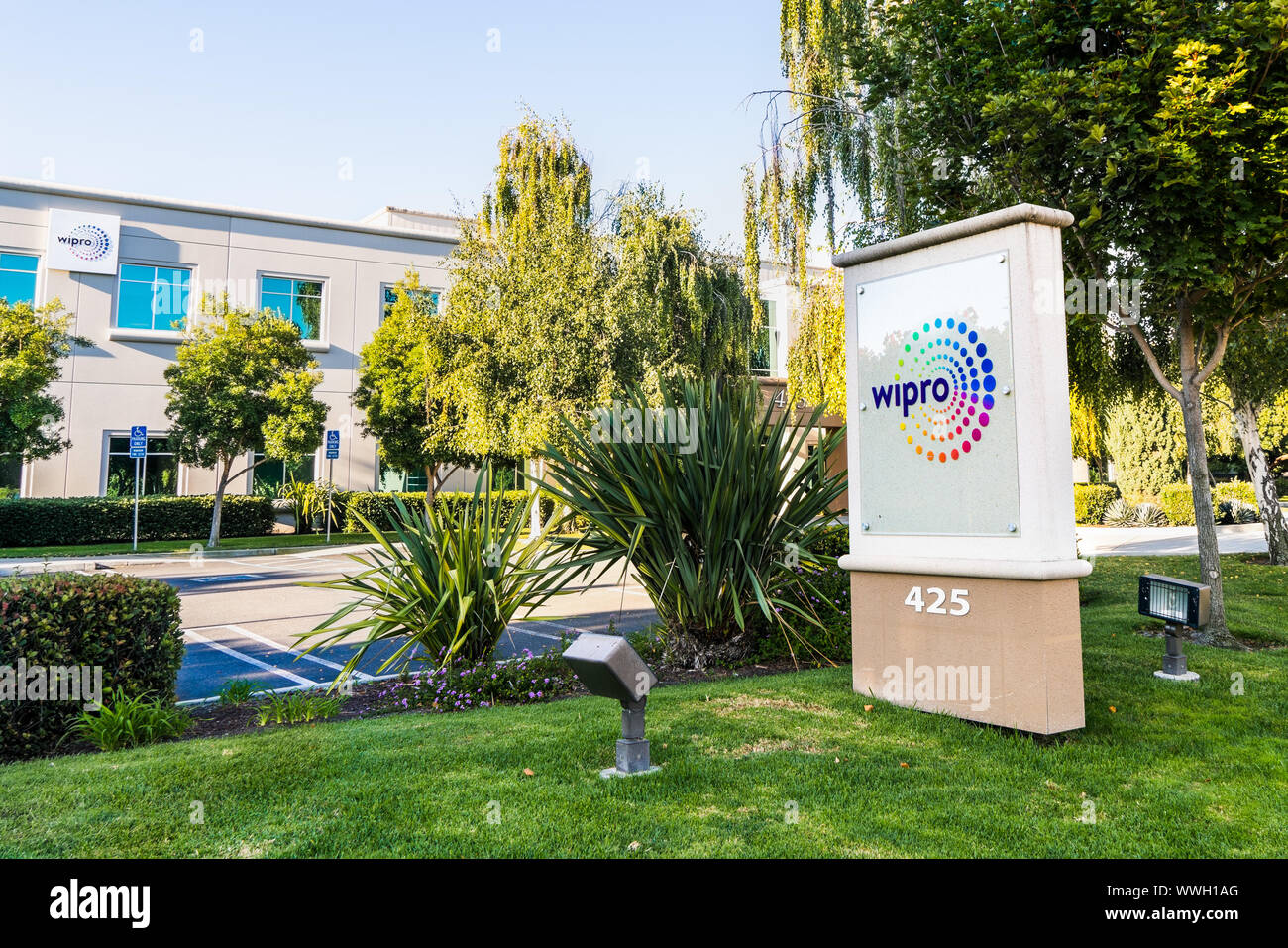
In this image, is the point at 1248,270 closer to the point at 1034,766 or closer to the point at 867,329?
the point at 867,329

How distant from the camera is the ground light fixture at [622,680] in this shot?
378 cm

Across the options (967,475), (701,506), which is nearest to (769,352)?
(701,506)

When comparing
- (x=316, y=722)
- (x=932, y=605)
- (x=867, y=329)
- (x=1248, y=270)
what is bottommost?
(x=316, y=722)

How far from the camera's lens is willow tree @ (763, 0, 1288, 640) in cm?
717

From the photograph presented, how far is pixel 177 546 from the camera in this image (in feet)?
75.4

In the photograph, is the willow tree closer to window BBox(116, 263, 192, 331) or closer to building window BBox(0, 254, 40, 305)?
window BBox(116, 263, 192, 331)

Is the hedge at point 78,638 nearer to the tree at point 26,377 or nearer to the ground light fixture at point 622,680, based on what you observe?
the ground light fixture at point 622,680

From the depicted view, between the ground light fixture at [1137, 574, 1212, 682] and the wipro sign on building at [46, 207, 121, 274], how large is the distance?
31447 millimetres

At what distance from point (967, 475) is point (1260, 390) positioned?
530 inches

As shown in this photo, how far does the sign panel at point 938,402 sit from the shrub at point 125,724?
4656mm

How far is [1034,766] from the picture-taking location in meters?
4.14

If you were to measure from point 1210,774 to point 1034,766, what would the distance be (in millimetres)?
849

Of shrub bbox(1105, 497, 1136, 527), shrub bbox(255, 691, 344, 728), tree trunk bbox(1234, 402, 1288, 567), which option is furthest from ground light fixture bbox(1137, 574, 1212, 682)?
shrub bbox(1105, 497, 1136, 527)
